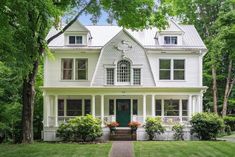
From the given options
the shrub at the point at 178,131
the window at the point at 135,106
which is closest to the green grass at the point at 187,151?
the shrub at the point at 178,131

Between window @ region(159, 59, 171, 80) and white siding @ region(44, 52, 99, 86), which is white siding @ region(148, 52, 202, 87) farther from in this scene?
white siding @ region(44, 52, 99, 86)

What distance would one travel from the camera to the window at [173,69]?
29.7 meters

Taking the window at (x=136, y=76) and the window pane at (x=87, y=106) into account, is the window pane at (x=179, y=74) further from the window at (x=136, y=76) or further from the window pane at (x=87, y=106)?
the window pane at (x=87, y=106)

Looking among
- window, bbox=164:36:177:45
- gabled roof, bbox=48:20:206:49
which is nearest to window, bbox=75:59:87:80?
gabled roof, bbox=48:20:206:49

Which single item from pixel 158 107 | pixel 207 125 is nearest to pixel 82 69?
pixel 158 107

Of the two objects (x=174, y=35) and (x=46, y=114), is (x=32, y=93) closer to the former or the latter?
(x=46, y=114)

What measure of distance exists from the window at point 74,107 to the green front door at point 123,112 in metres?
2.98

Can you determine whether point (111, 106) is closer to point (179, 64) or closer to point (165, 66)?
point (165, 66)

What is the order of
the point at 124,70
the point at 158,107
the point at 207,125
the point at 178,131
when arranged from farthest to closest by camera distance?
the point at 158,107, the point at 124,70, the point at 178,131, the point at 207,125

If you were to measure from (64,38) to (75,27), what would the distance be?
1.21 metres

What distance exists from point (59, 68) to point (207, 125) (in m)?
11.7

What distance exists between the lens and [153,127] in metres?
26.6

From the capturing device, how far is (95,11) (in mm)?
22766

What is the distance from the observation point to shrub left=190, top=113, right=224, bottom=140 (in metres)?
26.3
